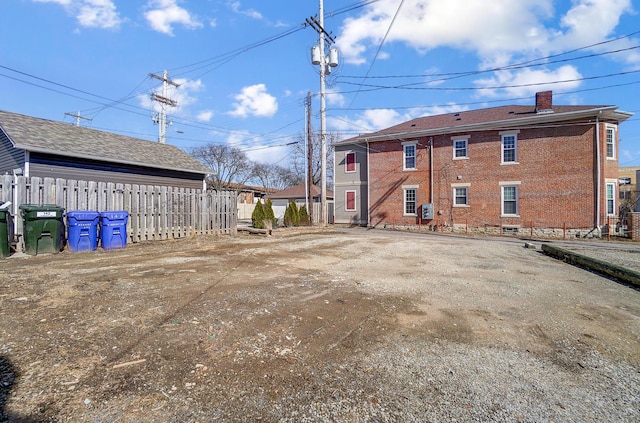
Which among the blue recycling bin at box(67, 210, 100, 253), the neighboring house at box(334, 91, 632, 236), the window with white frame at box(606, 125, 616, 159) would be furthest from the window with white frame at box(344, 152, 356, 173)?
the blue recycling bin at box(67, 210, 100, 253)

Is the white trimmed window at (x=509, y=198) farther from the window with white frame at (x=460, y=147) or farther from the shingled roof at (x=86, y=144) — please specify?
the shingled roof at (x=86, y=144)

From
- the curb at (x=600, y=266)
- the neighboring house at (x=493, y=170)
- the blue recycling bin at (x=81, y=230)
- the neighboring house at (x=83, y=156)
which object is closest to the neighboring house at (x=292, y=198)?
the neighboring house at (x=493, y=170)

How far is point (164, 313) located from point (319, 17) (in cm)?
2065

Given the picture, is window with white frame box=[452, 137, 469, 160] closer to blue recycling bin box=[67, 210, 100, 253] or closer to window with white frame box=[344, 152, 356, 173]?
window with white frame box=[344, 152, 356, 173]

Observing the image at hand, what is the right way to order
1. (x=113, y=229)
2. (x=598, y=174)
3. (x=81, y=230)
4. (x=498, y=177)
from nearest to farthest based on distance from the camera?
1. (x=81, y=230)
2. (x=113, y=229)
3. (x=598, y=174)
4. (x=498, y=177)

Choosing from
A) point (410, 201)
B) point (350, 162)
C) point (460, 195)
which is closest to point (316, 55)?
point (350, 162)

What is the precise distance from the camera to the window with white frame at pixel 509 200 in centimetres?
1945

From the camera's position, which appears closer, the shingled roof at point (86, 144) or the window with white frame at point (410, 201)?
the shingled roof at point (86, 144)

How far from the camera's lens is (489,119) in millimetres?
20656

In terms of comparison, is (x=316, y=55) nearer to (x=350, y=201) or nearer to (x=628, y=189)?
(x=350, y=201)

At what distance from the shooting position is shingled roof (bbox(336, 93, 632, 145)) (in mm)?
17547

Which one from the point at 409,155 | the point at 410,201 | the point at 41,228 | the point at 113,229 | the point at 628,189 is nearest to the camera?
the point at 41,228

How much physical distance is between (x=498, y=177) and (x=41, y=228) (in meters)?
21.8

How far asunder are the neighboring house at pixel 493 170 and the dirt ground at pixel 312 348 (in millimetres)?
14846
